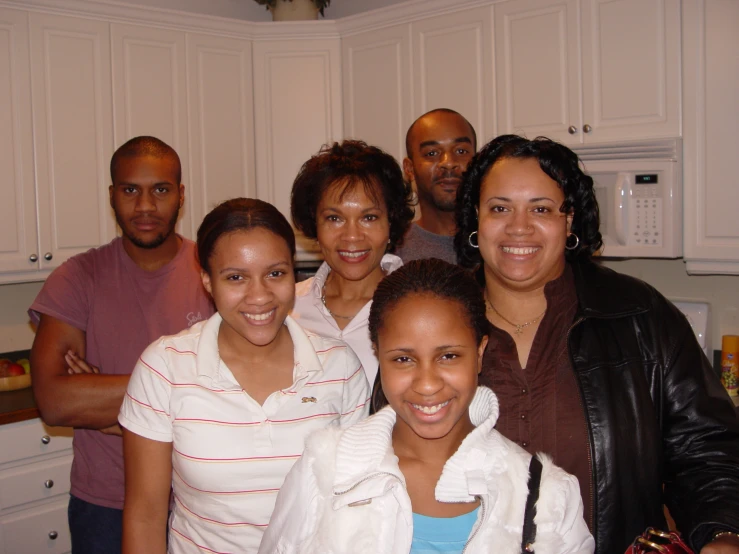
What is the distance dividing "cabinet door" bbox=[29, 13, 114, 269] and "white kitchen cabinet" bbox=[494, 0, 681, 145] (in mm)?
1730

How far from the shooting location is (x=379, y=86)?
353 cm

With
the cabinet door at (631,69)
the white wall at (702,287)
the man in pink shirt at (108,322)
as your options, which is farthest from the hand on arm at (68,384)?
the white wall at (702,287)

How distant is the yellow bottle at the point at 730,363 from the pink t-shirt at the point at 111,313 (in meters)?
2.11

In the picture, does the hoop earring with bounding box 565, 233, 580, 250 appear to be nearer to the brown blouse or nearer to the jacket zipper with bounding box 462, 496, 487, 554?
the brown blouse

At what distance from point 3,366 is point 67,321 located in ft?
4.04

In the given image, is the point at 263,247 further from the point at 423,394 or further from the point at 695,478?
the point at 695,478

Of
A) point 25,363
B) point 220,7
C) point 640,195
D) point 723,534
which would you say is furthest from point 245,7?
point 723,534

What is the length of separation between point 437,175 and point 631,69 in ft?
3.02

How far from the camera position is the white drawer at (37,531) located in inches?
112

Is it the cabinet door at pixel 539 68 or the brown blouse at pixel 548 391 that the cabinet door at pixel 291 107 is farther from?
the brown blouse at pixel 548 391

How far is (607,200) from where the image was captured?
292 cm

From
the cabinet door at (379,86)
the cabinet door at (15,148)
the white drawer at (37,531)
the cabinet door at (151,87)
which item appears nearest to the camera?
the white drawer at (37,531)

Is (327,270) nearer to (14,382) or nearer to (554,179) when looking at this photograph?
(554,179)

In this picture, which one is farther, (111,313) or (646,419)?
(111,313)
